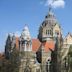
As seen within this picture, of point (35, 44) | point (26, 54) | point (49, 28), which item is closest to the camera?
point (26, 54)

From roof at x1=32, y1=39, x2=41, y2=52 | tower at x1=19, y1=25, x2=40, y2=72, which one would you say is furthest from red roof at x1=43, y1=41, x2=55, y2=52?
tower at x1=19, y1=25, x2=40, y2=72

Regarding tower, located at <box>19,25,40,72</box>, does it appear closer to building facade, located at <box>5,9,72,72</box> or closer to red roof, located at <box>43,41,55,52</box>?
building facade, located at <box>5,9,72,72</box>

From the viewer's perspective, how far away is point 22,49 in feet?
213

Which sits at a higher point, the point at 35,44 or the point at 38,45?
the point at 35,44

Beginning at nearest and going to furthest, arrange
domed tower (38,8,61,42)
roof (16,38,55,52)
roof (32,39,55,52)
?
roof (32,39,55,52), roof (16,38,55,52), domed tower (38,8,61,42)

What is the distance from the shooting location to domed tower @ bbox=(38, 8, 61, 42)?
75.9m

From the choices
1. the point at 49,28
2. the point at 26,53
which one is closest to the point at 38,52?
the point at 26,53

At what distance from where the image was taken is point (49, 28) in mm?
76125

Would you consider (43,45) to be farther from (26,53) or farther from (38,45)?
(26,53)

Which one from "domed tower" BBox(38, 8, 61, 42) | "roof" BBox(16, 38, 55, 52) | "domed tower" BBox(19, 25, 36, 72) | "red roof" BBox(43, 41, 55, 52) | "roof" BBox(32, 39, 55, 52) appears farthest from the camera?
"domed tower" BBox(38, 8, 61, 42)

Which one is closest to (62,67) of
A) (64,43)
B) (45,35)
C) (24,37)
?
(64,43)

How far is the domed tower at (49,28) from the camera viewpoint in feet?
249

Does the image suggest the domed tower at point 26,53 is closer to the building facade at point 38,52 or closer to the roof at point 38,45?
the building facade at point 38,52

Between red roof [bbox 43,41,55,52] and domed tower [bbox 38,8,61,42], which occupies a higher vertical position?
domed tower [bbox 38,8,61,42]
